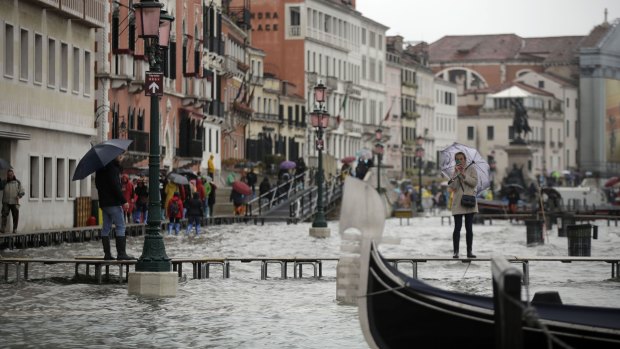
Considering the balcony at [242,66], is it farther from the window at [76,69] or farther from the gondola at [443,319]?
the gondola at [443,319]

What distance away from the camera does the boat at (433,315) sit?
13.1 metres

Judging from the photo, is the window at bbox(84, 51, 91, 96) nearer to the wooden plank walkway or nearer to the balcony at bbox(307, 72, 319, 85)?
the wooden plank walkway

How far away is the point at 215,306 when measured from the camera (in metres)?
23.2

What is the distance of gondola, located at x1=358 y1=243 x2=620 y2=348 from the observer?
13094 mm

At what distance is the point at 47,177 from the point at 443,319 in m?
37.5

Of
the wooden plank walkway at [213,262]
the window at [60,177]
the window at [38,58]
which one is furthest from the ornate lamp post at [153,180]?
the window at [60,177]

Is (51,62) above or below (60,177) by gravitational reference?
above

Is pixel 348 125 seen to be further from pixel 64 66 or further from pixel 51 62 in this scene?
pixel 51 62

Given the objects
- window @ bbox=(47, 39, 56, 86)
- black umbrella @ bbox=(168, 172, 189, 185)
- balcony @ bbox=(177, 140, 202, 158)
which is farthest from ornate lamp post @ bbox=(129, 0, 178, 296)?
balcony @ bbox=(177, 140, 202, 158)

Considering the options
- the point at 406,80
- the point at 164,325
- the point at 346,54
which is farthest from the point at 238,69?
the point at 164,325

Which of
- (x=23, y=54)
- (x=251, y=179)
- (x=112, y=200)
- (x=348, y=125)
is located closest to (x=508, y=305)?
(x=112, y=200)

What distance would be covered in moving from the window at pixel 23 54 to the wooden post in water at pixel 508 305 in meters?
35.9

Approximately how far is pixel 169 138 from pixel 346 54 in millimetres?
68054

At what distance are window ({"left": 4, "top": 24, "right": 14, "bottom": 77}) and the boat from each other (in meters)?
32.6
